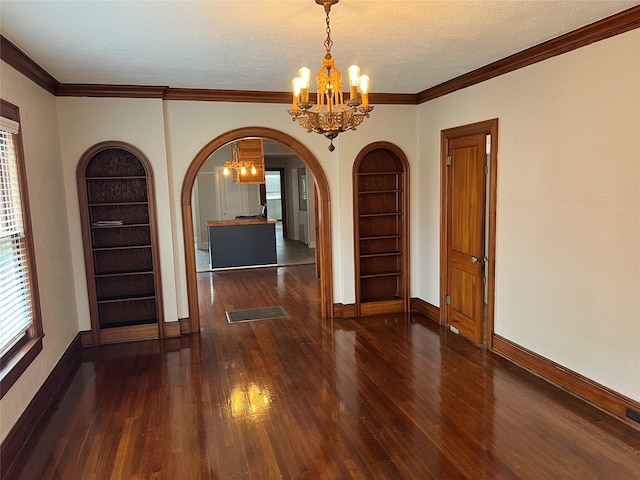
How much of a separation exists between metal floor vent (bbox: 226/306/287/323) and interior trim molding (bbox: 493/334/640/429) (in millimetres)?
2696

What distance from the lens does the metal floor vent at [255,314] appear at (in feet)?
18.7

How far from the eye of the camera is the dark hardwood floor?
2.69 metres

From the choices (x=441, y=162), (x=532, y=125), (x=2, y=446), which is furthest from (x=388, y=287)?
(x=2, y=446)

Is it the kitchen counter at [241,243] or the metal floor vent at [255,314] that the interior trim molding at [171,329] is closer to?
the metal floor vent at [255,314]

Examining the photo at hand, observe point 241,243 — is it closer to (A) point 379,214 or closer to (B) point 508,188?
(A) point 379,214

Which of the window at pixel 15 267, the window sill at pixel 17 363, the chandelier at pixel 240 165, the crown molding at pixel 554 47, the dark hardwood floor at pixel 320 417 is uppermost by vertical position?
the crown molding at pixel 554 47

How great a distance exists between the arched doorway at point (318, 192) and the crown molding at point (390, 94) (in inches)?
15.5

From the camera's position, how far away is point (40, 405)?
3363 mm

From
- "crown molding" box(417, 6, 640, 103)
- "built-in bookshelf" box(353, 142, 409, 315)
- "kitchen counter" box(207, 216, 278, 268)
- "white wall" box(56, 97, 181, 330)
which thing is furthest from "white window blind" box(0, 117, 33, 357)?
"kitchen counter" box(207, 216, 278, 268)

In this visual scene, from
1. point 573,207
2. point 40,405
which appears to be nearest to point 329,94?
point 573,207

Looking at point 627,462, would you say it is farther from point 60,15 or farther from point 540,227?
point 60,15

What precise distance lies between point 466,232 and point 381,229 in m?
1.34

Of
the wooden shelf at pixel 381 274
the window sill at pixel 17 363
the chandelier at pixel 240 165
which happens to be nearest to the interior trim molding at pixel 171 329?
the window sill at pixel 17 363

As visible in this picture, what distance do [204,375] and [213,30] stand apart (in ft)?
9.09
